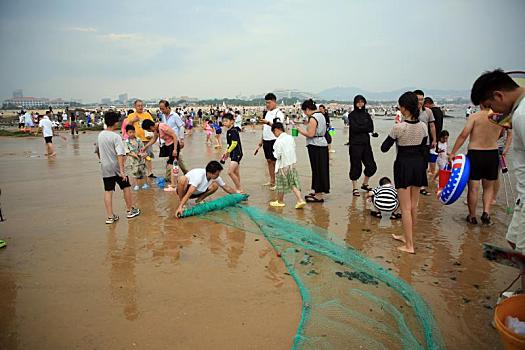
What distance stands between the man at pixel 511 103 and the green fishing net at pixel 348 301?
38.1 inches

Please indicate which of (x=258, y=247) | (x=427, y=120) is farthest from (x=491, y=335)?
(x=427, y=120)

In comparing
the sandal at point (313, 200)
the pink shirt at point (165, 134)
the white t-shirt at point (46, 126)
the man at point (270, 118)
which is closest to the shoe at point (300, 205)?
the sandal at point (313, 200)

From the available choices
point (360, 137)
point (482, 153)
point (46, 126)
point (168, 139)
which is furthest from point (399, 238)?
point (46, 126)

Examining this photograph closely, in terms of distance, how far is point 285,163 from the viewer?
6.42m

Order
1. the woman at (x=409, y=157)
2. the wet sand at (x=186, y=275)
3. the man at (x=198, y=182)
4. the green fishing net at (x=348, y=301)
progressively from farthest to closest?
the man at (x=198, y=182) < the woman at (x=409, y=157) < the wet sand at (x=186, y=275) < the green fishing net at (x=348, y=301)

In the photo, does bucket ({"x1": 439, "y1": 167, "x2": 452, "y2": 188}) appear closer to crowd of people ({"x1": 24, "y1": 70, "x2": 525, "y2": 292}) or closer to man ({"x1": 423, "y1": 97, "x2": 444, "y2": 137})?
crowd of people ({"x1": 24, "y1": 70, "x2": 525, "y2": 292})

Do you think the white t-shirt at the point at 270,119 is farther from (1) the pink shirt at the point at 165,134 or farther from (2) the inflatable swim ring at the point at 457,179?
(2) the inflatable swim ring at the point at 457,179

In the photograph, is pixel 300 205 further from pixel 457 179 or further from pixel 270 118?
pixel 457 179

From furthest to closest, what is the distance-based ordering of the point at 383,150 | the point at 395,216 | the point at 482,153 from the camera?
the point at 395,216 → the point at 482,153 → the point at 383,150

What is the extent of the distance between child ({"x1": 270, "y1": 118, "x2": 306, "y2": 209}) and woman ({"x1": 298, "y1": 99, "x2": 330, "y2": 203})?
0.39 meters

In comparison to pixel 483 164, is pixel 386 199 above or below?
below

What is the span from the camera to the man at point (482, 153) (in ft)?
17.0

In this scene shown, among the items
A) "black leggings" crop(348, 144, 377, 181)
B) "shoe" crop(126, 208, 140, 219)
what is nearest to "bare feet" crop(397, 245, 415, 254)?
"black leggings" crop(348, 144, 377, 181)

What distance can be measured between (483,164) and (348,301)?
3.63 m
